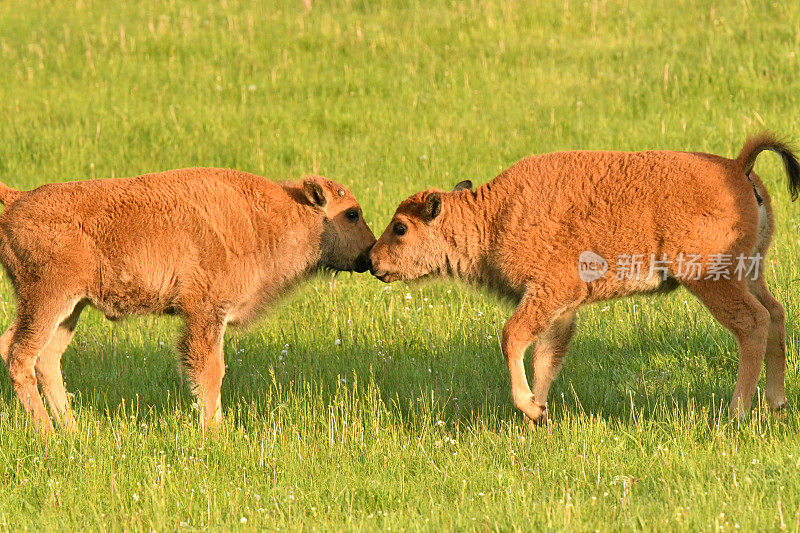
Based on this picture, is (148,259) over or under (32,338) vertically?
over

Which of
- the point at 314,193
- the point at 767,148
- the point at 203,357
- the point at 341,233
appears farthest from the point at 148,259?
the point at 767,148

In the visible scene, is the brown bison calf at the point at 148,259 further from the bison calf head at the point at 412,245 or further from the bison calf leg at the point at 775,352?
the bison calf leg at the point at 775,352

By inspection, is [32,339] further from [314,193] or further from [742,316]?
[742,316]

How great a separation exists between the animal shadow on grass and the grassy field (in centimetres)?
3

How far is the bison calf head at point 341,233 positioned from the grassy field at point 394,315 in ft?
2.67

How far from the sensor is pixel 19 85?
15133mm

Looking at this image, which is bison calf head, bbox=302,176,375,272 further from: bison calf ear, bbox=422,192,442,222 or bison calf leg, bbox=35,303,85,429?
bison calf leg, bbox=35,303,85,429

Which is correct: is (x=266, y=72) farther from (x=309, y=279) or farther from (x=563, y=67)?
(x=309, y=279)

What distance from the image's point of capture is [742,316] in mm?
6180

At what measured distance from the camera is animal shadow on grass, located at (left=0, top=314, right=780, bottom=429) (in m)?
6.87

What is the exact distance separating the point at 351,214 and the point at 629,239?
229 centimetres

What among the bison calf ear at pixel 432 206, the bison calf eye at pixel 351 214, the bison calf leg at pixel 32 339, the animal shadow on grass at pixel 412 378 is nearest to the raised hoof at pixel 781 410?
the animal shadow on grass at pixel 412 378

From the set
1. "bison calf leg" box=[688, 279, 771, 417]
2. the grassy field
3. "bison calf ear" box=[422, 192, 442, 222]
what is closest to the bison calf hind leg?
the grassy field

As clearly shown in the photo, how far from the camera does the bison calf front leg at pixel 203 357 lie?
6855 millimetres
